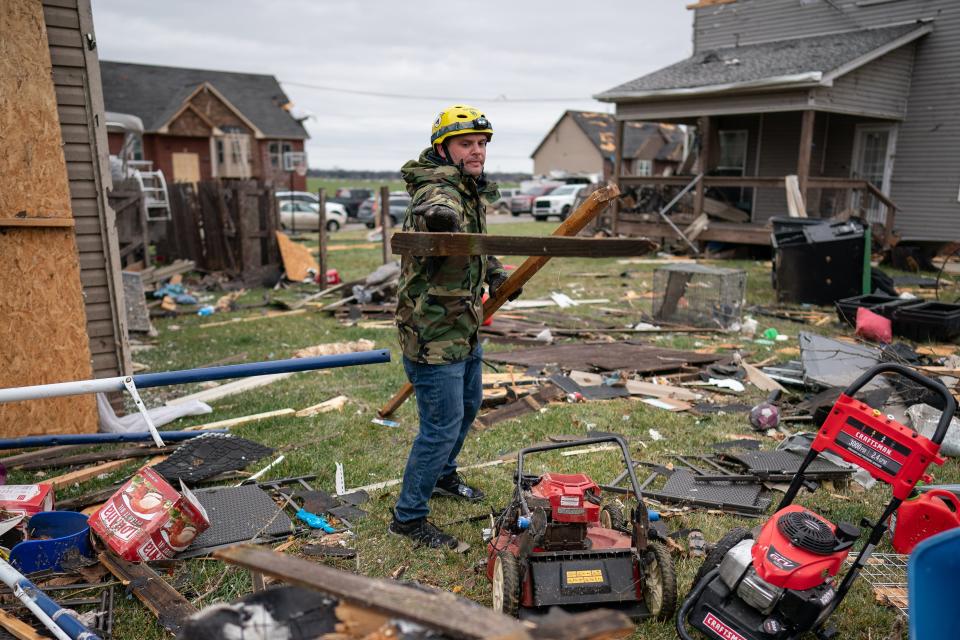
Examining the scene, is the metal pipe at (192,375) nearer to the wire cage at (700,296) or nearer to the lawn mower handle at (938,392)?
the lawn mower handle at (938,392)

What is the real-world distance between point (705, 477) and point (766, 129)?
1768cm

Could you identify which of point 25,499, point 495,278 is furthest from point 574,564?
point 25,499

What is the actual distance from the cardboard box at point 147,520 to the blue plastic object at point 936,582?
3.51m

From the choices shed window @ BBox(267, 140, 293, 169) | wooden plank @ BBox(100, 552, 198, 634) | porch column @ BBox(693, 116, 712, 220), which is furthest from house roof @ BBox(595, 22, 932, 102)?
shed window @ BBox(267, 140, 293, 169)

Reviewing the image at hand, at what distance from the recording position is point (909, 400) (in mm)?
5590

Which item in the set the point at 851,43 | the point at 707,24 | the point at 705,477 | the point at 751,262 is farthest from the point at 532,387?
the point at 707,24

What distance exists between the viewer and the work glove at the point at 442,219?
126 inches

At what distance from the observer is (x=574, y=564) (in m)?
3.08

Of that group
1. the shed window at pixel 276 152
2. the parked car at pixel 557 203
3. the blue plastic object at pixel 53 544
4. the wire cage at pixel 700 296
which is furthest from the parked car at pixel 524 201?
the blue plastic object at pixel 53 544

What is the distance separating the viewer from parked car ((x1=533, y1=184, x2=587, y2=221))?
3344cm

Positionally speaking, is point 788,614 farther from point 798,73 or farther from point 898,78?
point 898,78

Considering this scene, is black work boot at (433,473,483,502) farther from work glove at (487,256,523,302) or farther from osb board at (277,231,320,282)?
osb board at (277,231,320,282)

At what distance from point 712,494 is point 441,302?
245 centimetres

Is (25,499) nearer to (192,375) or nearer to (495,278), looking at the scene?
(192,375)
